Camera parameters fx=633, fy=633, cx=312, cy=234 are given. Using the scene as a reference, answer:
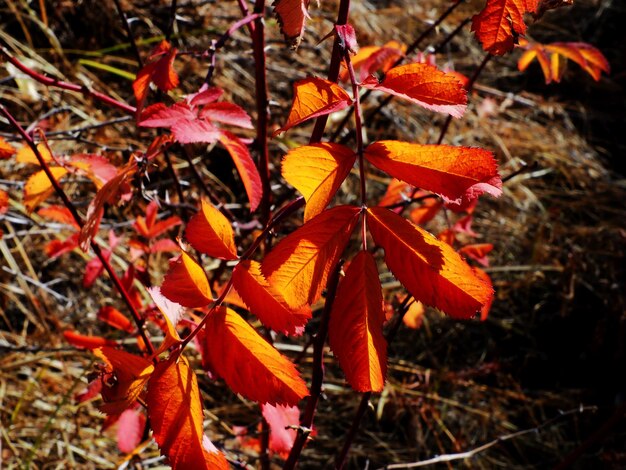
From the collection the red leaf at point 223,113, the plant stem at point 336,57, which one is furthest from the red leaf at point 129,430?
the plant stem at point 336,57

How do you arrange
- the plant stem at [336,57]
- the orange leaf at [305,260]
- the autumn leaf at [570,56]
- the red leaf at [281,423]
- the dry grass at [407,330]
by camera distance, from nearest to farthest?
the orange leaf at [305,260]
the plant stem at [336,57]
the red leaf at [281,423]
the autumn leaf at [570,56]
the dry grass at [407,330]

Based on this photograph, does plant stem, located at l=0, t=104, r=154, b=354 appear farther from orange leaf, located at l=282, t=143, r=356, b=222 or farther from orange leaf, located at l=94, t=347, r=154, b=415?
orange leaf, located at l=282, t=143, r=356, b=222

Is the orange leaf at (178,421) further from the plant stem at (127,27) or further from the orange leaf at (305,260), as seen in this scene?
the plant stem at (127,27)

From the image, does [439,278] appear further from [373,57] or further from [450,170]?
[373,57]

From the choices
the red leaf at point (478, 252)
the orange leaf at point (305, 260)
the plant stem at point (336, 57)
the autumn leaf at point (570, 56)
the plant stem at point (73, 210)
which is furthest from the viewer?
the red leaf at point (478, 252)

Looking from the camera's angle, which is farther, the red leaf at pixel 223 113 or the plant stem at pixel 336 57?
the red leaf at pixel 223 113

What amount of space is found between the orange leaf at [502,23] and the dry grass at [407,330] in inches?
38.0

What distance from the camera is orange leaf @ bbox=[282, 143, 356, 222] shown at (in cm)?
52

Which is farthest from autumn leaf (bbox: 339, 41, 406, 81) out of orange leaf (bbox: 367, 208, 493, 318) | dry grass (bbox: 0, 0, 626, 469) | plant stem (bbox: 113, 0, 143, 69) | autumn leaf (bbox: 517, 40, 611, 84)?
orange leaf (bbox: 367, 208, 493, 318)

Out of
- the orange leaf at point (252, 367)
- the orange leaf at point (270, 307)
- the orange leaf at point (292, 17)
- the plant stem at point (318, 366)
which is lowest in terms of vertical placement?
the plant stem at point (318, 366)

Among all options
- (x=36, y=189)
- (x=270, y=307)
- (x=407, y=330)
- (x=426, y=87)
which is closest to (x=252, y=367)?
(x=270, y=307)

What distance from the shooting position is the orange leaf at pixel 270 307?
1.85ft

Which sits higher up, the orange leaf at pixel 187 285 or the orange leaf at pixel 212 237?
the orange leaf at pixel 212 237

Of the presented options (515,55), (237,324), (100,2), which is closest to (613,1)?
(515,55)
